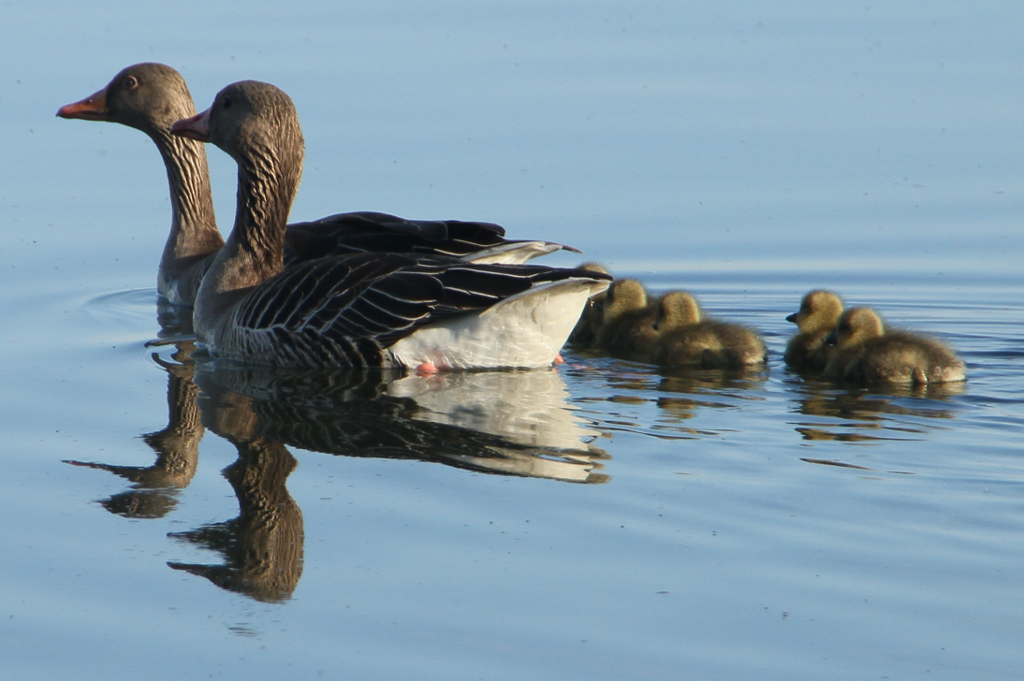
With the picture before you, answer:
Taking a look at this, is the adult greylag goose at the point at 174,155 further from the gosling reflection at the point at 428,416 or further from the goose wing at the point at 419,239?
the gosling reflection at the point at 428,416

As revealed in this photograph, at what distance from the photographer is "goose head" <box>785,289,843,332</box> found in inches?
368

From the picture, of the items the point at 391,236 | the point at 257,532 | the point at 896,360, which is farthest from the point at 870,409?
the point at 257,532

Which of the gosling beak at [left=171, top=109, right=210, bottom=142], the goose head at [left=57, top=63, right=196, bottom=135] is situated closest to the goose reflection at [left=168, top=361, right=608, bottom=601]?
the gosling beak at [left=171, top=109, right=210, bottom=142]

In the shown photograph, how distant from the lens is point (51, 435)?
7586 mm

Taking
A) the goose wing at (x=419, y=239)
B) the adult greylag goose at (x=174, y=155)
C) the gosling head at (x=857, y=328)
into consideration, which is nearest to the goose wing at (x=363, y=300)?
the goose wing at (x=419, y=239)

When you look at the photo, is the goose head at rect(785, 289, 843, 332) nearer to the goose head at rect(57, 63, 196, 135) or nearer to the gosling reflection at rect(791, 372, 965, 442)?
Result: the gosling reflection at rect(791, 372, 965, 442)

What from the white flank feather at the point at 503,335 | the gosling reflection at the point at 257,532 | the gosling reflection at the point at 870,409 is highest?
the white flank feather at the point at 503,335

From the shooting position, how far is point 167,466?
6.98 m

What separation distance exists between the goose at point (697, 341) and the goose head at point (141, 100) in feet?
16.0

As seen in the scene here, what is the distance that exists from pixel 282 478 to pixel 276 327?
2328 millimetres

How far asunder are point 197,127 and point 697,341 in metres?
3.85

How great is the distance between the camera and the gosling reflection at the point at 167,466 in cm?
641

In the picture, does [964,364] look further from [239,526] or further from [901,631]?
[239,526]

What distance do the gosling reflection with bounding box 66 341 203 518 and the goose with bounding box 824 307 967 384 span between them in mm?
3940
